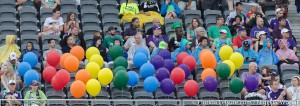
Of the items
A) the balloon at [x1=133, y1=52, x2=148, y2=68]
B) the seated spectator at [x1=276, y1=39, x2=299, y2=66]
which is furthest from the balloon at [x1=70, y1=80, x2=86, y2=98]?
the seated spectator at [x1=276, y1=39, x2=299, y2=66]

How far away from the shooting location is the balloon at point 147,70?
3425 cm

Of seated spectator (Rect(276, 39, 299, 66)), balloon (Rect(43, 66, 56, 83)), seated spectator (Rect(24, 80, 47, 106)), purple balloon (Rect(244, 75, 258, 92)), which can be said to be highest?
balloon (Rect(43, 66, 56, 83))

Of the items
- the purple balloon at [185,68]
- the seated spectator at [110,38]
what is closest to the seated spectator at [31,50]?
the seated spectator at [110,38]

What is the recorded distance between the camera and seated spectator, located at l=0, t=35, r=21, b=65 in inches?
1372

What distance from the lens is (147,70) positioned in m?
34.2

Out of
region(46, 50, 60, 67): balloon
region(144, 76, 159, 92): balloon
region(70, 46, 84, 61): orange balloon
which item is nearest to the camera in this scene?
region(144, 76, 159, 92): balloon

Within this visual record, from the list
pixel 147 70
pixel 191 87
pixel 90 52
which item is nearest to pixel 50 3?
pixel 90 52

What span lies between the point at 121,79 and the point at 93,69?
0.69 metres

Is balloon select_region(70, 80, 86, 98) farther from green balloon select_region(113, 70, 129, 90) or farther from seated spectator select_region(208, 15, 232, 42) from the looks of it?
seated spectator select_region(208, 15, 232, 42)

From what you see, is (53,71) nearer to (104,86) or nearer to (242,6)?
(104,86)

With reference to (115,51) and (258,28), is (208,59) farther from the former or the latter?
(258,28)

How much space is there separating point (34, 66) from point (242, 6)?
6.57 meters

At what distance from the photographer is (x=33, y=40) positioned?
1404 inches

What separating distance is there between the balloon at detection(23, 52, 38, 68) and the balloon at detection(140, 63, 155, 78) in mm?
2385
